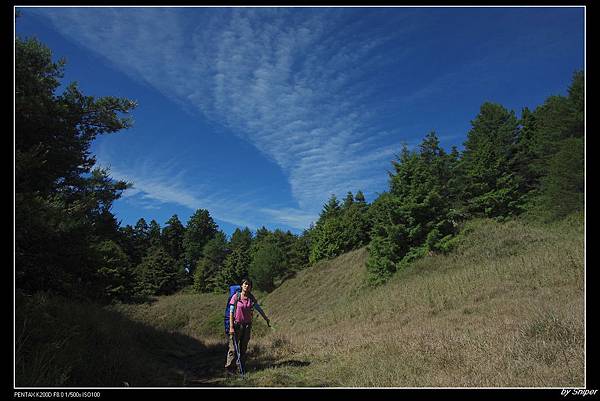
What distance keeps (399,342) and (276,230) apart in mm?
63013

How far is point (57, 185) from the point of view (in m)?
9.49

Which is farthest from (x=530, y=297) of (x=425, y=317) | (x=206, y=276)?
(x=206, y=276)

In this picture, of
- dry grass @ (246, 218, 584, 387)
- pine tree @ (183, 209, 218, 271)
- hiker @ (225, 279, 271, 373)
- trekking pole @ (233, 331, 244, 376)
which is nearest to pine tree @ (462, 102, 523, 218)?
dry grass @ (246, 218, 584, 387)

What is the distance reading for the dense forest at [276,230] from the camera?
7.42m

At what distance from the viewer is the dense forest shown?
24.3 feet

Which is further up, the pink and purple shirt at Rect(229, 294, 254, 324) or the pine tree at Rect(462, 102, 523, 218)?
the pine tree at Rect(462, 102, 523, 218)

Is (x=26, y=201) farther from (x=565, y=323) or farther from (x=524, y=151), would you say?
(x=524, y=151)

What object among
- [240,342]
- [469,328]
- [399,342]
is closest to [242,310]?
[240,342]

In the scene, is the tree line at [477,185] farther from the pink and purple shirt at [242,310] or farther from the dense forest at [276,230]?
the pink and purple shirt at [242,310]

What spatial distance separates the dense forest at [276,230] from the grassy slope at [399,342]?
4.52 ft

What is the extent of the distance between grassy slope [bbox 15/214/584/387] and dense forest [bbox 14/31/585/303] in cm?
138

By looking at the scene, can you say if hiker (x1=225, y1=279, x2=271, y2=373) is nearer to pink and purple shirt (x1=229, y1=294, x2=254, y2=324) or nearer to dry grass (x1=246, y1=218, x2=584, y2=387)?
pink and purple shirt (x1=229, y1=294, x2=254, y2=324)

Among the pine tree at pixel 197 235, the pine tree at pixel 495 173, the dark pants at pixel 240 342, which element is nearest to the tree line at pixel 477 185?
the pine tree at pixel 495 173
